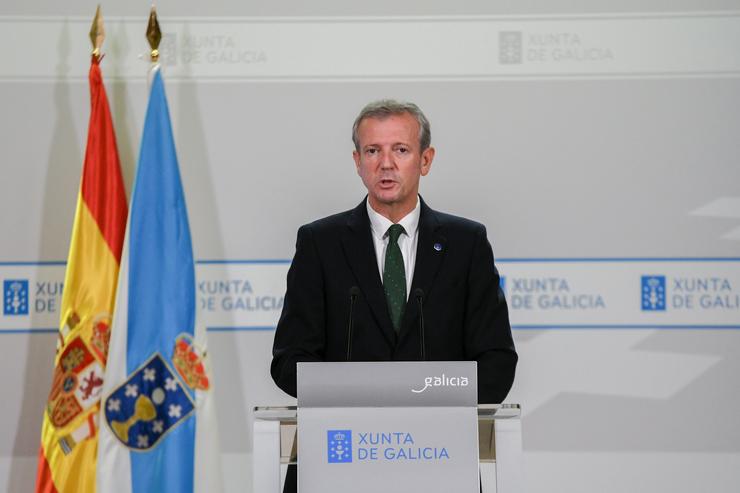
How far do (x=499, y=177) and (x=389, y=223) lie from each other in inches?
43.2

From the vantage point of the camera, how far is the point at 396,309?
102 inches

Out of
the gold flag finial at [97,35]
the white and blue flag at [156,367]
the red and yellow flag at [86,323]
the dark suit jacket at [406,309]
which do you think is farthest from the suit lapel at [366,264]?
the gold flag finial at [97,35]

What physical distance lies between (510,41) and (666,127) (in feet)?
2.37

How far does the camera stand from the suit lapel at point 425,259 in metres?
2.53

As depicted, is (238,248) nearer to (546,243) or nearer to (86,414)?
(86,414)

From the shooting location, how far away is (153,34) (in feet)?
11.4

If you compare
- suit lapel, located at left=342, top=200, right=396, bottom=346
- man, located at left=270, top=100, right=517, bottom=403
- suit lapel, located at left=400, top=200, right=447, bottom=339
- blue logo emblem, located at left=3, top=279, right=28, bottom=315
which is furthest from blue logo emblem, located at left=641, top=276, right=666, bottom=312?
blue logo emblem, located at left=3, top=279, right=28, bottom=315

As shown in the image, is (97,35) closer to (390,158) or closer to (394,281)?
(390,158)

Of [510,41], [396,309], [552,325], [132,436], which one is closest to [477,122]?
[510,41]

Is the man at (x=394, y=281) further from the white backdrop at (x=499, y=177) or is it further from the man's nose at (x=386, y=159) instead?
the white backdrop at (x=499, y=177)

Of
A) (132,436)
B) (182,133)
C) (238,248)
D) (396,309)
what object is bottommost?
(132,436)

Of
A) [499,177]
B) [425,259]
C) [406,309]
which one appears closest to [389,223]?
[425,259]

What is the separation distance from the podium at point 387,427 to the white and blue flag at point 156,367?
4.68ft

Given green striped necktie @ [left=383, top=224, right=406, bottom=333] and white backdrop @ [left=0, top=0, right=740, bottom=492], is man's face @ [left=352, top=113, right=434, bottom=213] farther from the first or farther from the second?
white backdrop @ [left=0, top=0, right=740, bottom=492]
